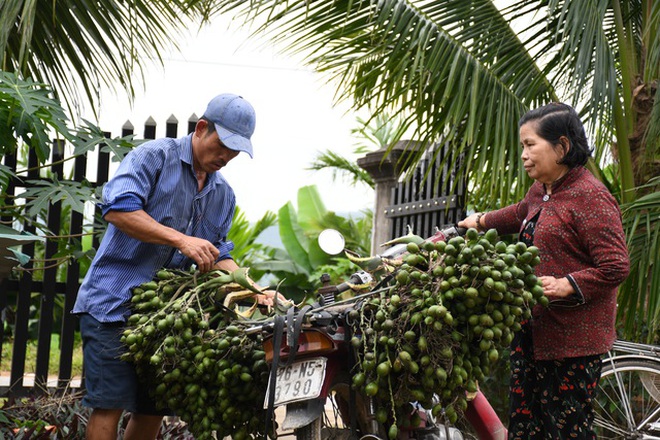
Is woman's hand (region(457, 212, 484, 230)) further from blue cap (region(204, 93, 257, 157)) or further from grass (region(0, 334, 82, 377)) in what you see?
grass (region(0, 334, 82, 377))

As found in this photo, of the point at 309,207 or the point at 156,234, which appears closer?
the point at 156,234

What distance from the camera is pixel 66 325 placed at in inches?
263

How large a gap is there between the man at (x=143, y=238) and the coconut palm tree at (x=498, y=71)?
2119mm

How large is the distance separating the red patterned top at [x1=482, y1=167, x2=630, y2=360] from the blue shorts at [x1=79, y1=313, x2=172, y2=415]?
63.3 inches

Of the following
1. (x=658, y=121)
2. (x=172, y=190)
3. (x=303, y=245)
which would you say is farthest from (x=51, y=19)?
(x=303, y=245)

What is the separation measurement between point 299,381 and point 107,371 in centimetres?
95

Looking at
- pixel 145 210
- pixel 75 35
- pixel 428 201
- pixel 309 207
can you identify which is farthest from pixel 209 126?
pixel 309 207

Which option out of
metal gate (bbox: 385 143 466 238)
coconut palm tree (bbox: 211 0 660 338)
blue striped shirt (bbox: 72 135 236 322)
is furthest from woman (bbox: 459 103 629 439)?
metal gate (bbox: 385 143 466 238)

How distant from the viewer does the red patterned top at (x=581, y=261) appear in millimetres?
3178

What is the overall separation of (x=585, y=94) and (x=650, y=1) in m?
1.16

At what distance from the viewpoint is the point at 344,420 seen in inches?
138

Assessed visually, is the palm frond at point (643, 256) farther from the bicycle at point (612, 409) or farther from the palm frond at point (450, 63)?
the palm frond at point (450, 63)

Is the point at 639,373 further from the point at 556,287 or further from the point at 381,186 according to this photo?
the point at 381,186

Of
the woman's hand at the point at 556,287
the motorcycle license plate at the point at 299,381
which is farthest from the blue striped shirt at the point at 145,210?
the woman's hand at the point at 556,287
